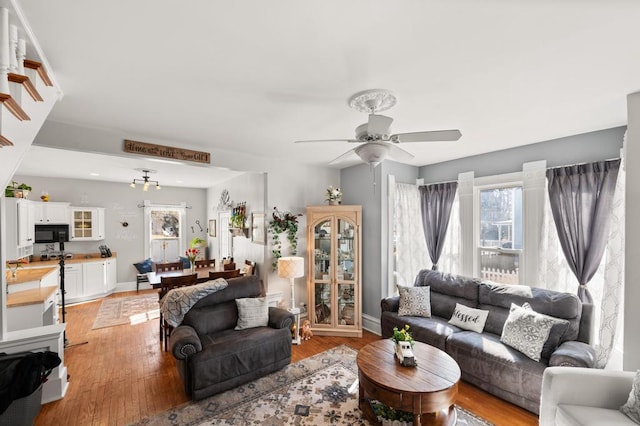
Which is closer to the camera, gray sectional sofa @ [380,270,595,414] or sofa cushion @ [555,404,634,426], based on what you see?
sofa cushion @ [555,404,634,426]

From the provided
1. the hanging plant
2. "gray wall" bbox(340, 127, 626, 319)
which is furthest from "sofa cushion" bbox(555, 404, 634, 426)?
the hanging plant

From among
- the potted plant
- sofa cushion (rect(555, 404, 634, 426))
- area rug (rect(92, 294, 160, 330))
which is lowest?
area rug (rect(92, 294, 160, 330))

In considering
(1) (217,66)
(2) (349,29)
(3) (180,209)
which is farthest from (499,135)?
(3) (180,209)

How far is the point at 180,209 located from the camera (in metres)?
7.25

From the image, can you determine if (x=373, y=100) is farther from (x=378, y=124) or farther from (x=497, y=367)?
(x=497, y=367)

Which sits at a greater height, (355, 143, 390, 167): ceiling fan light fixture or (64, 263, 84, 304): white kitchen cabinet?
(355, 143, 390, 167): ceiling fan light fixture

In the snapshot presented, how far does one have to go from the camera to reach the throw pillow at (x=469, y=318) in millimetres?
3077

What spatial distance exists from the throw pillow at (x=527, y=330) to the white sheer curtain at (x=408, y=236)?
170cm

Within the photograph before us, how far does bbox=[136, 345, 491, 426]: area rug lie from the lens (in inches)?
89.4

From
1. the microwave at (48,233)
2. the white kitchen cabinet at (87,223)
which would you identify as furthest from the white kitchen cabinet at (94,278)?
the microwave at (48,233)

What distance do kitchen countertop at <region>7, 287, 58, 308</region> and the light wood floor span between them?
31.3 inches

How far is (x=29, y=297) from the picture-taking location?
3164 mm

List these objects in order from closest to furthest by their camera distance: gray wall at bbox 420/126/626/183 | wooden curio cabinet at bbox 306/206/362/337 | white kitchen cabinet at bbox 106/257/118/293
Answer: gray wall at bbox 420/126/626/183
wooden curio cabinet at bbox 306/206/362/337
white kitchen cabinet at bbox 106/257/118/293

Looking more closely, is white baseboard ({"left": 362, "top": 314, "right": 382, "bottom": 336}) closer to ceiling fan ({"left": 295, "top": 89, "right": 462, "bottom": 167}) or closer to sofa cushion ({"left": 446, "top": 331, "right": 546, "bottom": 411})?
sofa cushion ({"left": 446, "top": 331, "right": 546, "bottom": 411})
